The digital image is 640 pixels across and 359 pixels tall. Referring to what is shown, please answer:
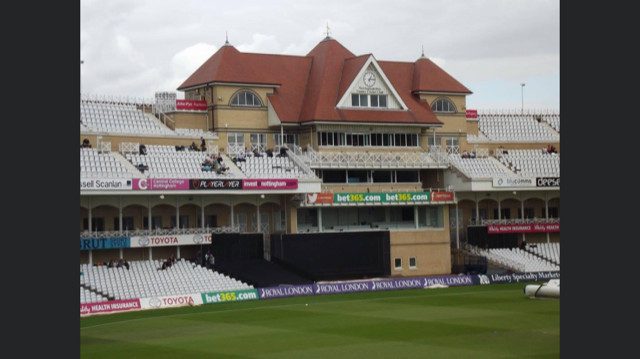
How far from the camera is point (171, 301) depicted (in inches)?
2151

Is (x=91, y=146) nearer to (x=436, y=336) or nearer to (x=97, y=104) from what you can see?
(x=97, y=104)

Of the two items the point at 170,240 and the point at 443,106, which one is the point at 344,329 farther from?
the point at 443,106

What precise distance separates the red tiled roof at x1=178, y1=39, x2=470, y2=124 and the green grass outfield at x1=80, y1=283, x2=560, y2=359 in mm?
14988

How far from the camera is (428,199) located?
69.2 meters

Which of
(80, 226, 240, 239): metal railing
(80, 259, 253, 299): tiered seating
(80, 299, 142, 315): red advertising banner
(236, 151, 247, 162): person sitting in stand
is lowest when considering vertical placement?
(80, 299, 142, 315): red advertising banner

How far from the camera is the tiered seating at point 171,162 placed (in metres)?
62.1

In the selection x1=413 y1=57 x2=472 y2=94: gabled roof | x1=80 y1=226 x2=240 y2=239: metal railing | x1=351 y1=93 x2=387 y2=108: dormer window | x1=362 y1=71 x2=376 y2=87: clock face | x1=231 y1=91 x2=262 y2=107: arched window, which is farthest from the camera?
x1=413 y1=57 x2=472 y2=94: gabled roof

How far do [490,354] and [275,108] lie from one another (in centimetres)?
3544

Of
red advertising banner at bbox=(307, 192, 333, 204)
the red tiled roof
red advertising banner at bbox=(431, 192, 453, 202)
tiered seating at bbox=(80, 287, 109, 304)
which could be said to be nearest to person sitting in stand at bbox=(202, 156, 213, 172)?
red advertising banner at bbox=(307, 192, 333, 204)

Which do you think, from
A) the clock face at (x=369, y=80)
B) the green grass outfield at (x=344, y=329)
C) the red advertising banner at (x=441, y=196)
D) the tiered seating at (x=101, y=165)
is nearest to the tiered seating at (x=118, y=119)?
the tiered seating at (x=101, y=165)

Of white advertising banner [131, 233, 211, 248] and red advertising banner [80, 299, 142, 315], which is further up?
white advertising banner [131, 233, 211, 248]

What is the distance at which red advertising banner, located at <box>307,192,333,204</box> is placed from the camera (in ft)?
214

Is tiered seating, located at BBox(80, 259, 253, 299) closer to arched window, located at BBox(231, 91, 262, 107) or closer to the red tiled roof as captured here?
arched window, located at BBox(231, 91, 262, 107)
